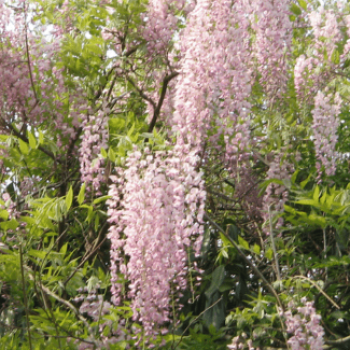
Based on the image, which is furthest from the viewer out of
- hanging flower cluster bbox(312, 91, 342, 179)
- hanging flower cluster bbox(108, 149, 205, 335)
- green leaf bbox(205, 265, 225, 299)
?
hanging flower cluster bbox(312, 91, 342, 179)

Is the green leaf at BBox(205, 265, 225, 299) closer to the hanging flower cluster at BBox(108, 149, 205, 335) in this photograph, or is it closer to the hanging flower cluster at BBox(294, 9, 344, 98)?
the hanging flower cluster at BBox(108, 149, 205, 335)

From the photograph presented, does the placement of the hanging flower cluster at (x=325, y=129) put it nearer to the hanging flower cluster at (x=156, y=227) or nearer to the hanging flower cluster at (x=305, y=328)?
the hanging flower cluster at (x=305, y=328)

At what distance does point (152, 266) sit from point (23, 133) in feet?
6.22

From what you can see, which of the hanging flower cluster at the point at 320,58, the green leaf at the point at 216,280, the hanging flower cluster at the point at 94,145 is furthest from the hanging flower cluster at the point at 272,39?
the green leaf at the point at 216,280

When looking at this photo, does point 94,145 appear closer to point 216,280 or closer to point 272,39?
point 216,280

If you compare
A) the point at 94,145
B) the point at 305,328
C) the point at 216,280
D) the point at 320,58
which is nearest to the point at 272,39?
the point at 320,58

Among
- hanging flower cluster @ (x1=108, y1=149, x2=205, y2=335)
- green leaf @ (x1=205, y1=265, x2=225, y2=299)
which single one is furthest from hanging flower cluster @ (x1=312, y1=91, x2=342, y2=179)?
hanging flower cluster @ (x1=108, y1=149, x2=205, y2=335)

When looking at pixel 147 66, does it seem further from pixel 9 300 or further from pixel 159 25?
pixel 9 300

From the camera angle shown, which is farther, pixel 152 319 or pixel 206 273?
pixel 206 273

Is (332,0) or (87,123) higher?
(332,0)

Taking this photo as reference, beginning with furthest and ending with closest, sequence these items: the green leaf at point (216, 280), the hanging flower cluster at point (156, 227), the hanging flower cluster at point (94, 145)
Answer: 1. the hanging flower cluster at point (94, 145)
2. the green leaf at point (216, 280)
3. the hanging flower cluster at point (156, 227)

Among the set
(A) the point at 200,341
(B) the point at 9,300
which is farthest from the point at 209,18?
(B) the point at 9,300

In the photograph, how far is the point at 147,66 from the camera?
13.4 ft

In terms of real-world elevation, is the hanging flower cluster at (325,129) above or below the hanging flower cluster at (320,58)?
below
